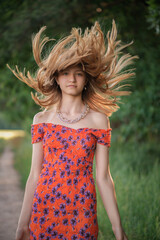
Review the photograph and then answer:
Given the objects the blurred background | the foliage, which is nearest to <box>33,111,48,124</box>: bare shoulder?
the foliage

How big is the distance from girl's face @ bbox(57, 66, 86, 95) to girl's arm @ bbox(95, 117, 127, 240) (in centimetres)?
37

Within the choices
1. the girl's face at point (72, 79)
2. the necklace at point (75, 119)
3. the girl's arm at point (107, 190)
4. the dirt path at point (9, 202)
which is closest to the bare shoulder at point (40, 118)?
the necklace at point (75, 119)

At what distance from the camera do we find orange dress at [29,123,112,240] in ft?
6.48

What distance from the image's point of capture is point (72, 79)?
7.07 feet

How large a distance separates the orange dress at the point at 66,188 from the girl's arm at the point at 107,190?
60 millimetres

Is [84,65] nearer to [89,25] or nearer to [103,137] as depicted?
[103,137]

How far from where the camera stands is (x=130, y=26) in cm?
520

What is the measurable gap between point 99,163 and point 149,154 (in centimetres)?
547

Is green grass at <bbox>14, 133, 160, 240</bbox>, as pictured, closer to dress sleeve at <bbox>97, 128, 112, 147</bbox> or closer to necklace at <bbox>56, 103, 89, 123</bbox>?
dress sleeve at <bbox>97, 128, 112, 147</bbox>

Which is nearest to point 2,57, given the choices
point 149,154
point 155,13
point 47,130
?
point 155,13

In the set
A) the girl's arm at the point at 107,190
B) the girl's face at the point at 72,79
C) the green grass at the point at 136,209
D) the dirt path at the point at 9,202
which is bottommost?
the dirt path at the point at 9,202

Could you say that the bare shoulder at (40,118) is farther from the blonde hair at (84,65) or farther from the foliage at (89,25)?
the foliage at (89,25)

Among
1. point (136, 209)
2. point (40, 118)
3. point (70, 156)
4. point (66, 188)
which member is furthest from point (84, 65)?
point (136, 209)

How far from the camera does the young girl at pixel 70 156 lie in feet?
6.53
